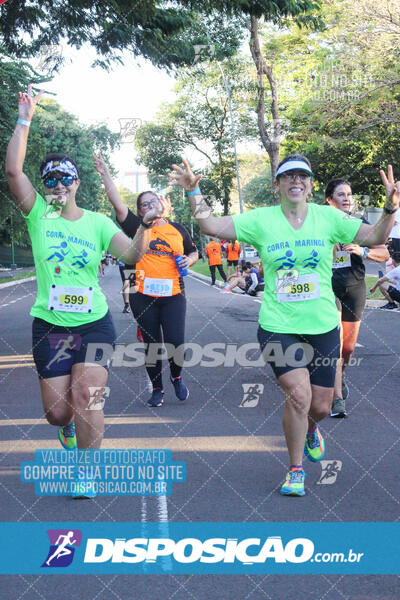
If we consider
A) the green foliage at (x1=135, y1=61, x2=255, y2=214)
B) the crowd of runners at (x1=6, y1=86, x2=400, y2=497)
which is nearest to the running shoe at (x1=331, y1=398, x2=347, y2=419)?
the crowd of runners at (x1=6, y1=86, x2=400, y2=497)

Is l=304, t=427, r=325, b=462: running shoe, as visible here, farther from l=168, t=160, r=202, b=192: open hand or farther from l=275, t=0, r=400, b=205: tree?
l=275, t=0, r=400, b=205: tree

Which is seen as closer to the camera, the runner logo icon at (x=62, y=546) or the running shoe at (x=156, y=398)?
the runner logo icon at (x=62, y=546)

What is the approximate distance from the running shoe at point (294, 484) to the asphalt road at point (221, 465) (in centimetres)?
6

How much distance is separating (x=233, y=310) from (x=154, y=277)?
11932 millimetres

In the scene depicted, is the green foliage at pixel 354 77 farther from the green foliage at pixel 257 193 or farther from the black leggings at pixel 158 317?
the green foliage at pixel 257 193

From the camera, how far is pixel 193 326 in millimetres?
15773

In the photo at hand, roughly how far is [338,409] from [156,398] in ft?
5.89

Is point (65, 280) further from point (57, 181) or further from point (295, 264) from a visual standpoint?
point (295, 264)

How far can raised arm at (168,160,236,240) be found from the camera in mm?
5082

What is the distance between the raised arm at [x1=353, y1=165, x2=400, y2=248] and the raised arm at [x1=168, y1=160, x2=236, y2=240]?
0.84 meters

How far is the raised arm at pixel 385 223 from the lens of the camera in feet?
16.8

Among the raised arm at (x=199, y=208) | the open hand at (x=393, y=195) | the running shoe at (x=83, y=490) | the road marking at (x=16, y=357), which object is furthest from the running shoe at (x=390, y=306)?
the running shoe at (x=83, y=490)

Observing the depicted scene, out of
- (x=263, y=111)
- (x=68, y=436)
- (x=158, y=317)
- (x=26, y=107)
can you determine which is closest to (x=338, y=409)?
(x=158, y=317)

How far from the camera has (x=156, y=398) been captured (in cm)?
813
